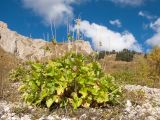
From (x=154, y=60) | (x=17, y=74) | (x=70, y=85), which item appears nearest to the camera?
(x=70, y=85)

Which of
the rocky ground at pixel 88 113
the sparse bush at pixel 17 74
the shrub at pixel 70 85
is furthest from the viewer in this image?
the sparse bush at pixel 17 74

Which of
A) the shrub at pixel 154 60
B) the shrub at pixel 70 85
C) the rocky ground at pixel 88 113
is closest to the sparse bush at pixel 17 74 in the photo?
the rocky ground at pixel 88 113

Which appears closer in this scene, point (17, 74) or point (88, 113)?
point (88, 113)

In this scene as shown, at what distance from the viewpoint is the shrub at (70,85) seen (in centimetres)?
1288

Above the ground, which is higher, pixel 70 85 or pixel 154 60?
pixel 70 85

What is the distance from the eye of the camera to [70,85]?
1309 cm

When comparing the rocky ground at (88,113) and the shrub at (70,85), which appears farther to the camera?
the shrub at (70,85)

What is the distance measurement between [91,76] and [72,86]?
67cm

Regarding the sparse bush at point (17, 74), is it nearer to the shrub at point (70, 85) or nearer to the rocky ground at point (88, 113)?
the rocky ground at point (88, 113)

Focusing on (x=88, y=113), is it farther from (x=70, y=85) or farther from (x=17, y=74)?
(x=17, y=74)

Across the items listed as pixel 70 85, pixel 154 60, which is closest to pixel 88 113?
pixel 70 85

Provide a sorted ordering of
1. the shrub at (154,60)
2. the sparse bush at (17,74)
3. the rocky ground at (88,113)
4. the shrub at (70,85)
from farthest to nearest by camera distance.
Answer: the shrub at (154,60) → the sparse bush at (17,74) → the shrub at (70,85) → the rocky ground at (88,113)

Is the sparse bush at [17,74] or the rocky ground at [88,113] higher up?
the sparse bush at [17,74]

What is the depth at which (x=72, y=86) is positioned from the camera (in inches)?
519
